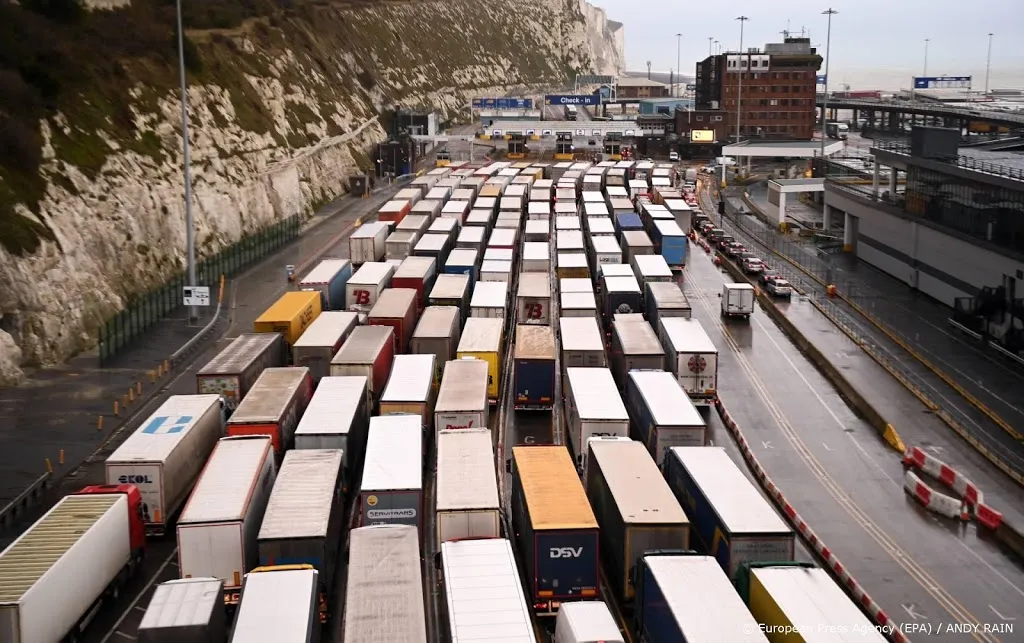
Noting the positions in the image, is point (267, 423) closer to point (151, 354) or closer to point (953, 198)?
point (151, 354)

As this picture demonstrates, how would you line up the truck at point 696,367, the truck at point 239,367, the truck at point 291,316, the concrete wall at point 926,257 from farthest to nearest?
the concrete wall at point 926,257
the truck at point 291,316
the truck at point 696,367
the truck at point 239,367

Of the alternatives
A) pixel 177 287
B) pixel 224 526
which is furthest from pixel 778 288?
pixel 224 526

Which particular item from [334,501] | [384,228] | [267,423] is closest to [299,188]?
[384,228]

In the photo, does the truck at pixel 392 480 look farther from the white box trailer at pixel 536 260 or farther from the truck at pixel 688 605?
the white box trailer at pixel 536 260

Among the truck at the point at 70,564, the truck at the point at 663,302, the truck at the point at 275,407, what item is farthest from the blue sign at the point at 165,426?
the truck at the point at 663,302

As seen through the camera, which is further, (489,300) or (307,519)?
(489,300)

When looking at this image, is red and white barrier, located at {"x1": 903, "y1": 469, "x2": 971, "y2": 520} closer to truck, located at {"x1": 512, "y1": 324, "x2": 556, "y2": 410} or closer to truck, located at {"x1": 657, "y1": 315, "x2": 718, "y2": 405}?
truck, located at {"x1": 657, "y1": 315, "x2": 718, "y2": 405}

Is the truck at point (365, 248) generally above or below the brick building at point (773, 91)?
below

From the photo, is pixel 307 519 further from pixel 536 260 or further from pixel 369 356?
pixel 536 260
